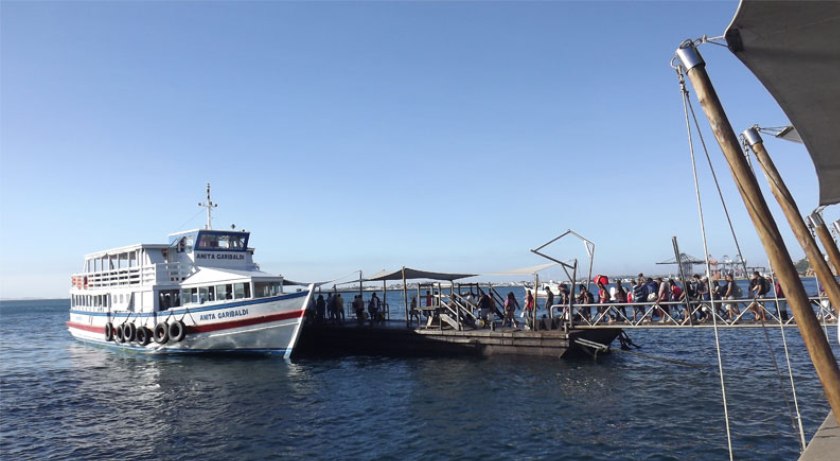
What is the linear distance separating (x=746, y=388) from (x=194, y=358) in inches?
932

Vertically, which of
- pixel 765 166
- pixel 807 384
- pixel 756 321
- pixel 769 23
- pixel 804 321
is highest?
pixel 769 23

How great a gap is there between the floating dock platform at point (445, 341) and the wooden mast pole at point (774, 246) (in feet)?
57.6

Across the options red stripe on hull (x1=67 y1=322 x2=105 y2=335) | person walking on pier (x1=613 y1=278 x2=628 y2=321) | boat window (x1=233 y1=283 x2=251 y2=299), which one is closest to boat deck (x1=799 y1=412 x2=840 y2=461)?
person walking on pier (x1=613 y1=278 x2=628 y2=321)

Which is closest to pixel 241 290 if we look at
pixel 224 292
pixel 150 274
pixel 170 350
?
pixel 224 292

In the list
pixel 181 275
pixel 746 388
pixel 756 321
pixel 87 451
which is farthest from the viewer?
pixel 181 275

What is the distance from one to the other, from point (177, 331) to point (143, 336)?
10.5 feet

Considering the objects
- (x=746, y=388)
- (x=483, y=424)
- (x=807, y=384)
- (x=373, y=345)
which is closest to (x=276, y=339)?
(x=373, y=345)

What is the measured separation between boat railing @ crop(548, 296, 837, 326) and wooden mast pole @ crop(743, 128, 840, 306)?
11905mm

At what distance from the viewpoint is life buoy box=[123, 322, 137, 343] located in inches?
1142

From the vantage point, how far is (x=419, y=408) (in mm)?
16172

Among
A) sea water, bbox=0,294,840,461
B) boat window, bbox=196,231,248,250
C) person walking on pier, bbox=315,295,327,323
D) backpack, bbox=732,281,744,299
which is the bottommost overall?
sea water, bbox=0,294,840,461

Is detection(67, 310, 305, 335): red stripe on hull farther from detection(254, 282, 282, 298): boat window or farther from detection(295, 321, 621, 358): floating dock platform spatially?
detection(295, 321, 621, 358): floating dock platform

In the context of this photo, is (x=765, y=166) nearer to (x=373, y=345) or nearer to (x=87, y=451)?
(x=87, y=451)

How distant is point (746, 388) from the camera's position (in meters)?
16.9
